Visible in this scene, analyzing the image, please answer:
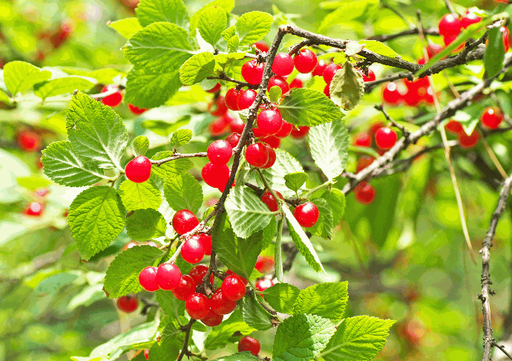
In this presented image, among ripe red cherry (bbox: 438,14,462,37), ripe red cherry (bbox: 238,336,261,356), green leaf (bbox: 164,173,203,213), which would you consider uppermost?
ripe red cherry (bbox: 438,14,462,37)

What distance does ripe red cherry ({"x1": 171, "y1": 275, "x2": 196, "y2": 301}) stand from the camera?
832mm

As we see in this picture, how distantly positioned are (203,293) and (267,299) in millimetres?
132

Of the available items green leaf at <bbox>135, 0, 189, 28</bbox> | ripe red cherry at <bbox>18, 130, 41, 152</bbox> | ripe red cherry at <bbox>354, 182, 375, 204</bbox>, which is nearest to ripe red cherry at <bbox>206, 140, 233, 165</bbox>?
green leaf at <bbox>135, 0, 189, 28</bbox>

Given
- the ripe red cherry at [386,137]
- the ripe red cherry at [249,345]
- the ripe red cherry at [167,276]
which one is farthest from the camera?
the ripe red cherry at [386,137]

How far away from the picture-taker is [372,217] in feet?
7.58

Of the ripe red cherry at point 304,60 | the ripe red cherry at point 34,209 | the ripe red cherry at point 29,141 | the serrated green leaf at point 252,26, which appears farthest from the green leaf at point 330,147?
the ripe red cherry at point 29,141

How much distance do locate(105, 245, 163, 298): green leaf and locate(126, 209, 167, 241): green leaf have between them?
0.03m

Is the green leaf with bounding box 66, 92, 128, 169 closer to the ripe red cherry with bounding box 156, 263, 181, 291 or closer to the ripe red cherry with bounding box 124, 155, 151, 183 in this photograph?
the ripe red cherry with bounding box 124, 155, 151, 183

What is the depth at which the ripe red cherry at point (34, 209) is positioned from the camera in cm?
230

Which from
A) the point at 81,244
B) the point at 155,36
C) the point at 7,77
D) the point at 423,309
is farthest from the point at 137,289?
the point at 423,309

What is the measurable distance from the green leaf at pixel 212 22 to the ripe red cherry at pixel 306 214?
1.41ft

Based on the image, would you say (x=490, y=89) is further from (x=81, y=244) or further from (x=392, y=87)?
(x=81, y=244)

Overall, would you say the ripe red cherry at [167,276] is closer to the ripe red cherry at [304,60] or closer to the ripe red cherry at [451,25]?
the ripe red cherry at [304,60]

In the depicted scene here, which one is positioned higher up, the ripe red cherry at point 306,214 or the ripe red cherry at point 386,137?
the ripe red cherry at point 306,214
